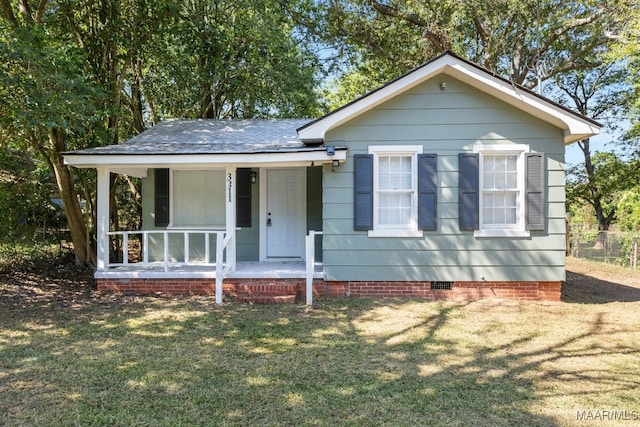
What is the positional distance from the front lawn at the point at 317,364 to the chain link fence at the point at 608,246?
20.1 ft

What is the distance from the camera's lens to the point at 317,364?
4363 mm

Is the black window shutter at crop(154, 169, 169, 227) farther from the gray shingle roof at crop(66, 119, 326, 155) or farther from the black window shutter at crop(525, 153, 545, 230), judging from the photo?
the black window shutter at crop(525, 153, 545, 230)

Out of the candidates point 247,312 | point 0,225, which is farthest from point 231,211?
point 0,225

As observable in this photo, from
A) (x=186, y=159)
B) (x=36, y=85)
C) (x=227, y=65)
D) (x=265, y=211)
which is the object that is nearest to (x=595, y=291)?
(x=265, y=211)

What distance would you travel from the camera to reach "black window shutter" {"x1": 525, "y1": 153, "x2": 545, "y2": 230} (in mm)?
6910

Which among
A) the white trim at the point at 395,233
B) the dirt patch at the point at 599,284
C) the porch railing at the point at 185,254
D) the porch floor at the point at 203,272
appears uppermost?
the white trim at the point at 395,233

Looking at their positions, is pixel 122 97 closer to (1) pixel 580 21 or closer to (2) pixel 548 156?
(2) pixel 548 156

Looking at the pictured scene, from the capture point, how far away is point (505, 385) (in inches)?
153

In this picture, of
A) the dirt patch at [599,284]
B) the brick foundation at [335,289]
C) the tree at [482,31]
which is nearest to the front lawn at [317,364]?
the brick foundation at [335,289]

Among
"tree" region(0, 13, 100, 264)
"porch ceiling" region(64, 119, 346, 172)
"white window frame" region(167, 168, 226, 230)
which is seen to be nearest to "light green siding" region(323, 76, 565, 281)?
"porch ceiling" region(64, 119, 346, 172)

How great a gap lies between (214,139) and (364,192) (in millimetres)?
3694

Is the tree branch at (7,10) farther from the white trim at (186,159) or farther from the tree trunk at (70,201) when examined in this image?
the white trim at (186,159)

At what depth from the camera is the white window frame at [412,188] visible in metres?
7.07

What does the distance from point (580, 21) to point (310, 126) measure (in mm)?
Result: 11557
